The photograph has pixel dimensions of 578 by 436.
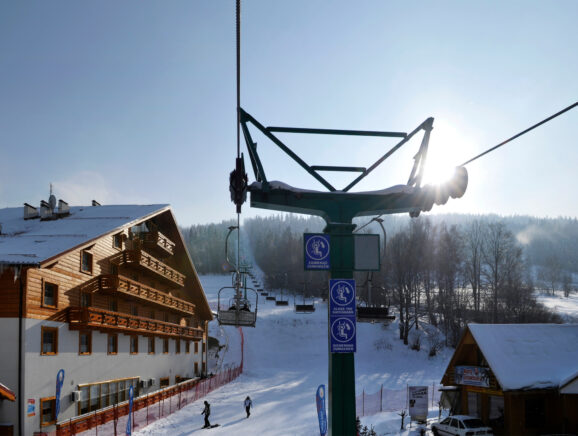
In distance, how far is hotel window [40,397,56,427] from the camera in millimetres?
19859

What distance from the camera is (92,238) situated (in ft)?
74.7

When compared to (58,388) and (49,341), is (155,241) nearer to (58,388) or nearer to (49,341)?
(49,341)

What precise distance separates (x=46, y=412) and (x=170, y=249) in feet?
56.0

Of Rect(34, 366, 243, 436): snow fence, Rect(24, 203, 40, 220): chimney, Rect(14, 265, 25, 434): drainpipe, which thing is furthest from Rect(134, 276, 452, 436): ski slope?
Rect(24, 203, 40, 220): chimney

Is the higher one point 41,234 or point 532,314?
point 41,234

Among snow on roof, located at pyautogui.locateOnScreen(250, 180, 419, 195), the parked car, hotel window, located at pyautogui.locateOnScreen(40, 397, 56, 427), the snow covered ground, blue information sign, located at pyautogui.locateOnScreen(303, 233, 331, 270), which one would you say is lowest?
the snow covered ground

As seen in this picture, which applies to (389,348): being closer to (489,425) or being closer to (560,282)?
(489,425)

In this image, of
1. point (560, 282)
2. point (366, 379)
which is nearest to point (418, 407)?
point (366, 379)

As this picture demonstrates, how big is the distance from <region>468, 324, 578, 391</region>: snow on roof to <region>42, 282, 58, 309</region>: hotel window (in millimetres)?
19378

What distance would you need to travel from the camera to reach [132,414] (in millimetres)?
24797

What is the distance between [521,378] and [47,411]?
20402mm

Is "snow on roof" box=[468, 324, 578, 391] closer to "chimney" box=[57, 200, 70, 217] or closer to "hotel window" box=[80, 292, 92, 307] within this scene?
"hotel window" box=[80, 292, 92, 307]

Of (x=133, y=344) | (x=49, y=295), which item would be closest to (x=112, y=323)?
(x=49, y=295)

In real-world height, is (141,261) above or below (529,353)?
above
